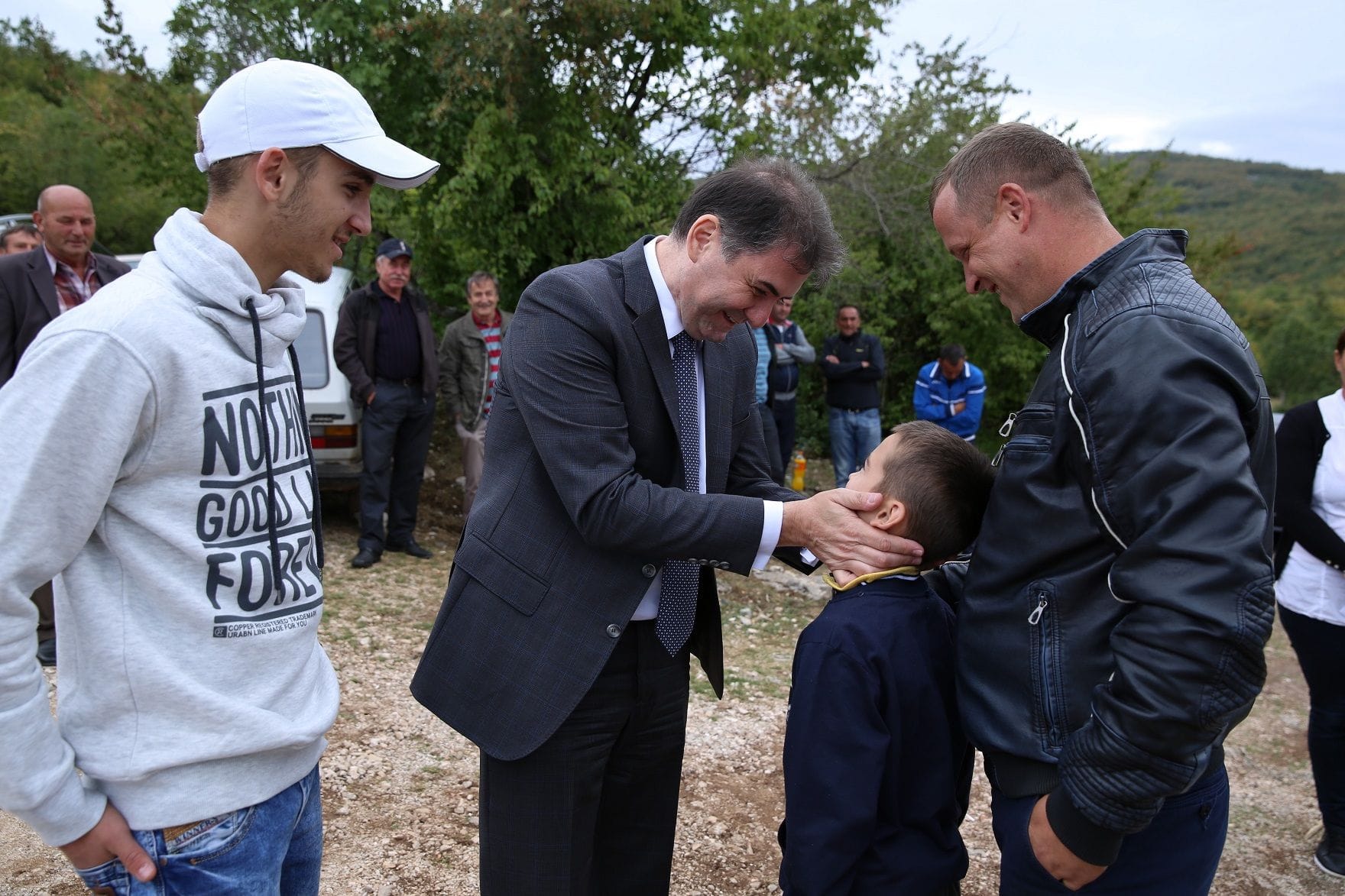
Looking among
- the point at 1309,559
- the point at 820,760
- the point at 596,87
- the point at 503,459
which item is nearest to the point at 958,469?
the point at 820,760

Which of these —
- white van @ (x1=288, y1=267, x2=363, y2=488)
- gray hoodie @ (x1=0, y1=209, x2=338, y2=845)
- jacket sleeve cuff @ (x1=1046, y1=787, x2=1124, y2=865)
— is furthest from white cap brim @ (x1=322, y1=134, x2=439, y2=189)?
white van @ (x1=288, y1=267, x2=363, y2=488)

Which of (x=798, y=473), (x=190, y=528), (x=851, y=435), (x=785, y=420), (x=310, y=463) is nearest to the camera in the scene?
(x=190, y=528)

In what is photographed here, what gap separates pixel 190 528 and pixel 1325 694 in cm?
415

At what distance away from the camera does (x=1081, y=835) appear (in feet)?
5.31

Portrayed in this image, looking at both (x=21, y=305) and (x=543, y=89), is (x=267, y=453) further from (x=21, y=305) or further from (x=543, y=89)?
(x=543, y=89)

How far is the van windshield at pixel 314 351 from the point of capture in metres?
7.04

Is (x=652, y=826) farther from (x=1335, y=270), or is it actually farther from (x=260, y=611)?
(x=1335, y=270)

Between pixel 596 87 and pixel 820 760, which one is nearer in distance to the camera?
pixel 820 760

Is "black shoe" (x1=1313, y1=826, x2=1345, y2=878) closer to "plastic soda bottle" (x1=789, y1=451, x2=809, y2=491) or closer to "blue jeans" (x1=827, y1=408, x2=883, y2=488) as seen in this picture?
"blue jeans" (x1=827, y1=408, x2=883, y2=488)

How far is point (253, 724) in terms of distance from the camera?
154 centimetres

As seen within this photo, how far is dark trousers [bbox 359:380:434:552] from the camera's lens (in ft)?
22.4

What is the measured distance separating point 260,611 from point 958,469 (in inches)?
55.8

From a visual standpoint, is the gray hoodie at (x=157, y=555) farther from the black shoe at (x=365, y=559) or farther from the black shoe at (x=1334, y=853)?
the black shoe at (x=365, y=559)

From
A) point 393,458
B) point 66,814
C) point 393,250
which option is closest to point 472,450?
point 393,458
